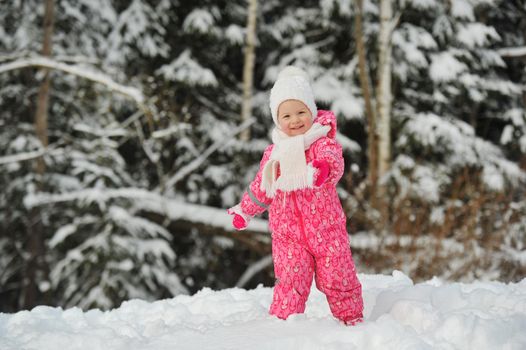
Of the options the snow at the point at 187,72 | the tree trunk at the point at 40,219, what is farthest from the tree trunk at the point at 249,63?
the tree trunk at the point at 40,219

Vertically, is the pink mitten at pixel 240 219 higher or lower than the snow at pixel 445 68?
lower

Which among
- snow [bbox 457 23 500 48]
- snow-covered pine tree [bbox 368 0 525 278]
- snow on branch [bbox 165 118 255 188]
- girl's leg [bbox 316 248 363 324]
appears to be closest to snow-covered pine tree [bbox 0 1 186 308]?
snow on branch [bbox 165 118 255 188]

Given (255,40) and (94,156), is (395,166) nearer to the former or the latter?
(255,40)

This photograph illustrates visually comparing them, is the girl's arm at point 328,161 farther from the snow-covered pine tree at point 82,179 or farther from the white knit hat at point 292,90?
the snow-covered pine tree at point 82,179

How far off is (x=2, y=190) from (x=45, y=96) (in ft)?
6.34

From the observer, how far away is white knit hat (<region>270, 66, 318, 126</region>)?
8.33 ft

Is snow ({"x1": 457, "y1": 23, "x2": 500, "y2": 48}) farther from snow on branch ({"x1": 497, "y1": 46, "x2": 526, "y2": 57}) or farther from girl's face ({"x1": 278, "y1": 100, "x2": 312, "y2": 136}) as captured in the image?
girl's face ({"x1": 278, "y1": 100, "x2": 312, "y2": 136})

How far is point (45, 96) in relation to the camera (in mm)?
8156

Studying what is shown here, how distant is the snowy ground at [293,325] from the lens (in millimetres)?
2156

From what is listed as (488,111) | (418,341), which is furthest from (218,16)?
(418,341)

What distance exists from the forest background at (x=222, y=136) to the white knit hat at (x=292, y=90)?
454 centimetres

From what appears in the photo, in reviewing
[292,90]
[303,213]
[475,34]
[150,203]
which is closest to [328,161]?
[303,213]

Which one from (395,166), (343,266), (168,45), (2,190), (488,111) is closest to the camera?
(343,266)

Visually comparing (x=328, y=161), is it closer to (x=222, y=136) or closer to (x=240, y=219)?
(x=240, y=219)
